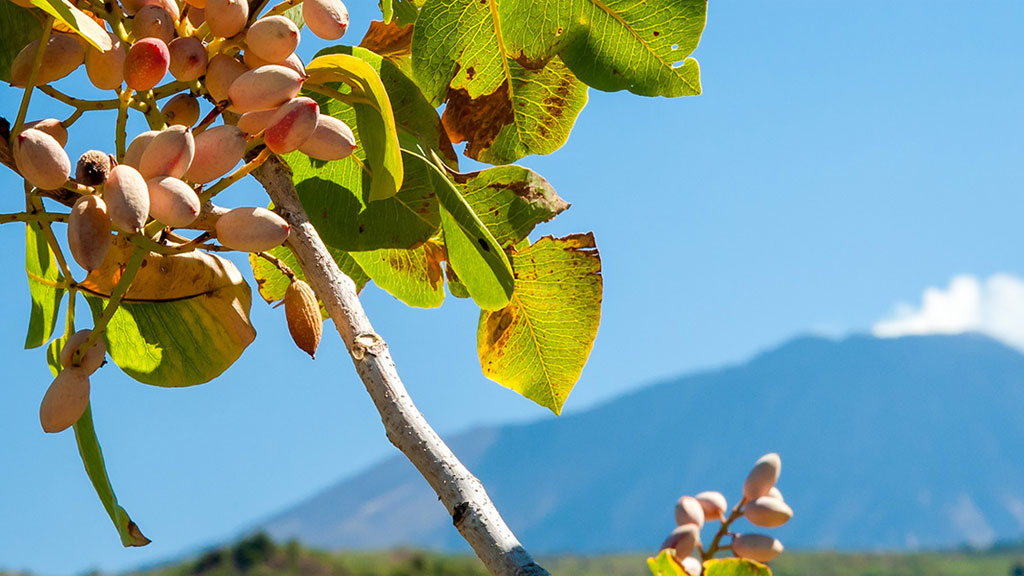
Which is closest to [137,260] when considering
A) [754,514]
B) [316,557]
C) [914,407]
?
[754,514]

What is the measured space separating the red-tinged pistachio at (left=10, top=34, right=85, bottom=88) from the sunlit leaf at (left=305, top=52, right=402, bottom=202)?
112 mm

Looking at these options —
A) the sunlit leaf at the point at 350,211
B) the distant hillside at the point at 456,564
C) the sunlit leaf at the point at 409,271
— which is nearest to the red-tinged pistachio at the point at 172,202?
the sunlit leaf at the point at 350,211

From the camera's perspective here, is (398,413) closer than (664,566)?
Yes

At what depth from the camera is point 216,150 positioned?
1.46 ft

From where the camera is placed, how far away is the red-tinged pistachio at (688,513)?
1167 mm

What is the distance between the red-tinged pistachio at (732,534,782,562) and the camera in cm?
116

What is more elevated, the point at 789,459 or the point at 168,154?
the point at 789,459

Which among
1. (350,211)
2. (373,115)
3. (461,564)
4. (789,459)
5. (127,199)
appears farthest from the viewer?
(789,459)

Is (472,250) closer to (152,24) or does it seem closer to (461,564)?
(152,24)

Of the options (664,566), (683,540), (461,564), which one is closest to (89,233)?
(664,566)

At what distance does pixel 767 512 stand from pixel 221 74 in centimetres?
90

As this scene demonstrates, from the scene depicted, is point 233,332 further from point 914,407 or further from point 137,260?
point 914,407

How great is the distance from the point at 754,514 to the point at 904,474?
10037 cm

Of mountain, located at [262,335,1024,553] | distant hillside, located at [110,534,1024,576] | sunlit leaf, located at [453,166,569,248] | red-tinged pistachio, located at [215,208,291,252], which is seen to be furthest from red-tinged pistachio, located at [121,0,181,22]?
mountain, located at [262,335,1024,553]
